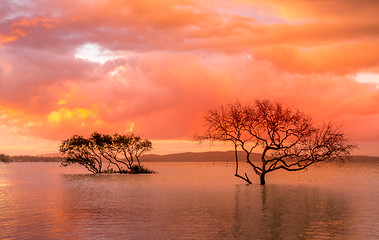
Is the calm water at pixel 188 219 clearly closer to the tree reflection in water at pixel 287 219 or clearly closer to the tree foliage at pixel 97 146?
the tree reflection in water at pixel 287 219

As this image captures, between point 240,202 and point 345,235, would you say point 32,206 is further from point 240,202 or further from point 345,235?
point 345,235

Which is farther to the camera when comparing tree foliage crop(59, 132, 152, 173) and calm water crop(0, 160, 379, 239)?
tree foliage crop(59, 132, 152, 173)

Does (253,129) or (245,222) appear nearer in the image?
(245,222)

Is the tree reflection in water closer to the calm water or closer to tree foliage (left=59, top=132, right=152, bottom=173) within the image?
the calm water

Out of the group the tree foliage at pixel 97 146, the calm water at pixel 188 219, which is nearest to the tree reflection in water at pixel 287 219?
the calm water at pixel 188 219

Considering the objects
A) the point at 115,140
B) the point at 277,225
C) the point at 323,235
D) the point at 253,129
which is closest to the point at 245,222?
the point at 277,225

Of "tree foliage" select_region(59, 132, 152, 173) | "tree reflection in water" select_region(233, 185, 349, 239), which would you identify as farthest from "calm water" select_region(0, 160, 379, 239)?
"tree foliage" select_region(59, 132, 152, 173)

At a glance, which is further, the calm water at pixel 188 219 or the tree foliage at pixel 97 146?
the tree foliage at pixel 97 146

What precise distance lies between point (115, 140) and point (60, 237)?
247 feet

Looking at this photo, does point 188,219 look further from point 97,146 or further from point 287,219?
point 97,146

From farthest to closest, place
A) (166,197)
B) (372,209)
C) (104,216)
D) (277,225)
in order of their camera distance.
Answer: (166,197)
(372,209)
(104,216)
(277,225)

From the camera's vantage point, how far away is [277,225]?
1074 inches

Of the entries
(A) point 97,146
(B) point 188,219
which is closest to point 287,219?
(B) point 188,219

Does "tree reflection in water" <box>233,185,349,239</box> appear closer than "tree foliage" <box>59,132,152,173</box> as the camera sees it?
Yes
